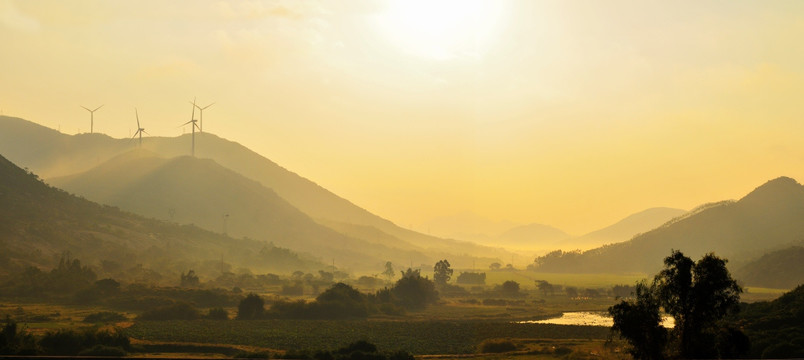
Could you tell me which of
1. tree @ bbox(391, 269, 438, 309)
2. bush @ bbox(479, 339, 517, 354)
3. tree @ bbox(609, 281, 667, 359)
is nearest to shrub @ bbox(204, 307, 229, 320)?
tree @ bbox(391, 269, 438, 309)

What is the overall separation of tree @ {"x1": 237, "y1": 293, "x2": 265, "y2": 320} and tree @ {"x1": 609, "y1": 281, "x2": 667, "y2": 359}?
311ft

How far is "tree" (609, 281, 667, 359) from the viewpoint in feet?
210

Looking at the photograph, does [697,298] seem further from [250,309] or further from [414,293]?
[414,293]

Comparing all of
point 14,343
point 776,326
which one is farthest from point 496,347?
point 14,343

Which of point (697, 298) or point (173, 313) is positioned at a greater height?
point (697, 298)

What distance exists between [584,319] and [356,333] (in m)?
67.4

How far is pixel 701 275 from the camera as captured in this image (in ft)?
212

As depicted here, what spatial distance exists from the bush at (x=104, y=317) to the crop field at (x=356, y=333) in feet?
20.1

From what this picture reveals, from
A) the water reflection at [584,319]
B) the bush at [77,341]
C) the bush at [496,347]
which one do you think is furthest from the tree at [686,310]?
the water reflection at [584,319]

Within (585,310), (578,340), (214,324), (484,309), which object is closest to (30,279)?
(214,324)

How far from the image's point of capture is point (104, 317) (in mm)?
128375

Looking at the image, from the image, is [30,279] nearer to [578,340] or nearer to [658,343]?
[578,340]

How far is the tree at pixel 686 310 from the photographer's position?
6381cm

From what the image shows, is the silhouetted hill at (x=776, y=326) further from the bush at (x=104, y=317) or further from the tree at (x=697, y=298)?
the bush at (x=104, y=317)
